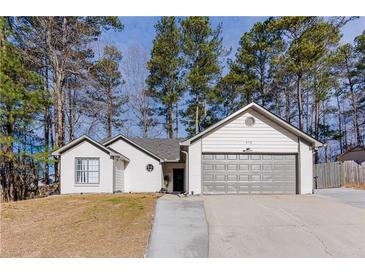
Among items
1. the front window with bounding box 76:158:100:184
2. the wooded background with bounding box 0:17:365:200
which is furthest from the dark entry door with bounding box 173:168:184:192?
the wooded background with bounding box 0:17:365:200

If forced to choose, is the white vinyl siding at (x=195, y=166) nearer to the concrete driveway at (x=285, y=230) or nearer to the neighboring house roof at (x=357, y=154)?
the concrete driveway at (x=285, y=230)

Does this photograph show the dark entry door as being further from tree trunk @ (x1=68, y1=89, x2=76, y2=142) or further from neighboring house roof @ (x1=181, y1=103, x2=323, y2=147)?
tree trunk @ (x1=68, y1=89, x2=76, y2=142)

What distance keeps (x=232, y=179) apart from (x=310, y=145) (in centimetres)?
439

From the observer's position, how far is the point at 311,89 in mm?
24469

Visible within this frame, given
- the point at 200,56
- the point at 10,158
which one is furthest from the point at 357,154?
the point at 10,158

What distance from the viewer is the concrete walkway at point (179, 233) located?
5.60 metres

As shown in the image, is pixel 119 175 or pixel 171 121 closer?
pixel 119 175

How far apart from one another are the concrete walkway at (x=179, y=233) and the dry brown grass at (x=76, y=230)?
259 mm

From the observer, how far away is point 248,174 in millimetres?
13938

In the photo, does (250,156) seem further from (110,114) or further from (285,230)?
(110,114)

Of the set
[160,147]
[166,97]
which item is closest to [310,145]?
[160,147]

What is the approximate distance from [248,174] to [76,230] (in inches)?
359
